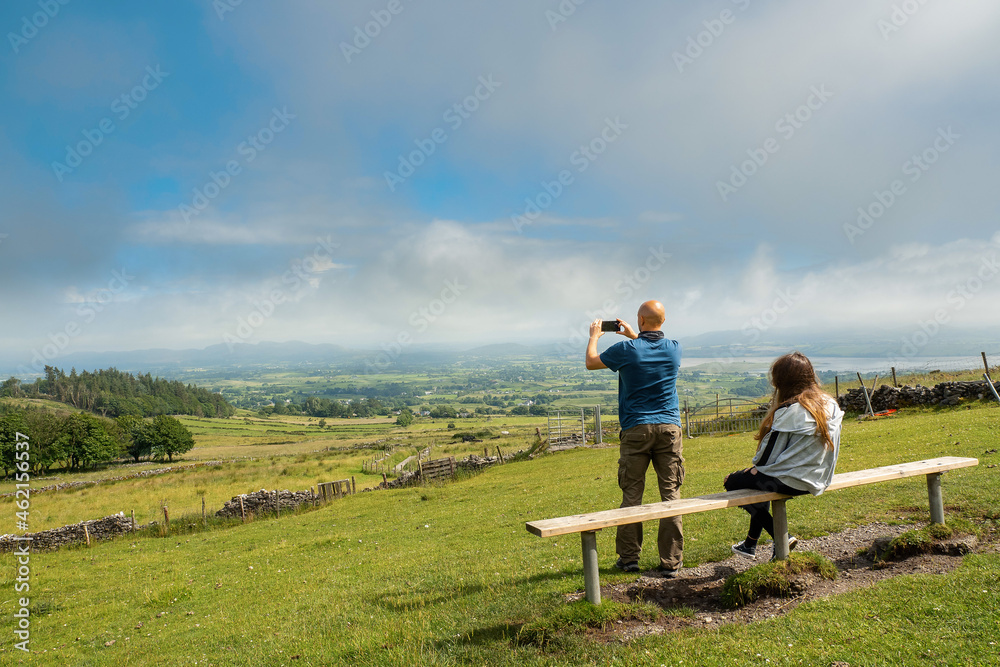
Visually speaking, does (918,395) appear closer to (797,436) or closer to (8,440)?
(797,436)

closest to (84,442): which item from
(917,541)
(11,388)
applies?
(917,541)

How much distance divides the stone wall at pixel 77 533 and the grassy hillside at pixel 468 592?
4.37m

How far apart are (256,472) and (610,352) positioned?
51.9m

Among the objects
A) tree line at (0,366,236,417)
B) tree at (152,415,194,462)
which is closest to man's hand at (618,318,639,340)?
tree at (152,415,194,462)

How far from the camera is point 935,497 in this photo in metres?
6.42

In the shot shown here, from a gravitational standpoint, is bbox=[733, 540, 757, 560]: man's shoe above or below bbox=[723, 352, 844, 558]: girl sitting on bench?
below

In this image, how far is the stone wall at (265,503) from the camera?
24.7 m

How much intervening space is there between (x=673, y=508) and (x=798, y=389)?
71.7 inches

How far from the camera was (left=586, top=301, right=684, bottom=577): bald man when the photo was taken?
602 centimetres

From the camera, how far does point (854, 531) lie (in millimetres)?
7180

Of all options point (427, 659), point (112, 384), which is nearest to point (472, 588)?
point (427, 659)

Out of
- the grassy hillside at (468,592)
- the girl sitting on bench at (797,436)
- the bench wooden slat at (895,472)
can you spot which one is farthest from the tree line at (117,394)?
the bench wooden slat at (895,472)

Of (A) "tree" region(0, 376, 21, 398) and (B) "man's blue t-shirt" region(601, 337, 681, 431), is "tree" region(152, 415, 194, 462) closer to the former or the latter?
(B) "man's blue t-shirt" region(601, 337, 681, 431)

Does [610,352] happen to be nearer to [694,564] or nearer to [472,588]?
[694,564]
